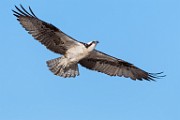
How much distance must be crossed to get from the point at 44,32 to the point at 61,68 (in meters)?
1.12

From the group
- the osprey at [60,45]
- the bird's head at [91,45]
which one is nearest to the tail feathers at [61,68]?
the osprey at [60,45]

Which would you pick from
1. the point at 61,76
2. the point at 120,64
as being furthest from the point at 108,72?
the point at 61,76

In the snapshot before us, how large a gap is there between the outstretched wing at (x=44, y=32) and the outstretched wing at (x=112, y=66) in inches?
41.2

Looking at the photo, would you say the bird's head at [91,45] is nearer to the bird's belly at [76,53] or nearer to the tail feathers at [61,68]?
the bird's belly at [76,53]

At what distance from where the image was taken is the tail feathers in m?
17.3

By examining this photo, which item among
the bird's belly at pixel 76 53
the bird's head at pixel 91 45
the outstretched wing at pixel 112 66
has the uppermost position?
the outstretched wing at pixel 112 66

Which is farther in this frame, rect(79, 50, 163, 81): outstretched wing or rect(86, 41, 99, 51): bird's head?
rect(79, 50, 163, 81): outstretched wing

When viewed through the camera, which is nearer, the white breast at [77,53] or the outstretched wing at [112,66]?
the white breast at [77,53]

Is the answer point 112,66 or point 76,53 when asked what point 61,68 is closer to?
point 76,53

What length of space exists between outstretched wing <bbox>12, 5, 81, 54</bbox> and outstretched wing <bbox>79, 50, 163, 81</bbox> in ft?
3.43

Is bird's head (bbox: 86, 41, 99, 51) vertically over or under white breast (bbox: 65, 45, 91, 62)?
over

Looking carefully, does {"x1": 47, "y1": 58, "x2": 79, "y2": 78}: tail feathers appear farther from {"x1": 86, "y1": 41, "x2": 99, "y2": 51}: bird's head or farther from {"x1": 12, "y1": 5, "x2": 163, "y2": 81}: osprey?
{"x1": 86, "y1": 41, "x2": 99, "y2": 51}: bird's head

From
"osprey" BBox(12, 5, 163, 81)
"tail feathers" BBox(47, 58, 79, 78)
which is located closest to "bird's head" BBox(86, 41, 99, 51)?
"osprey" BBox(12, 5, 163, 81)

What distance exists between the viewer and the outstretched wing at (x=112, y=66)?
18203 mm
